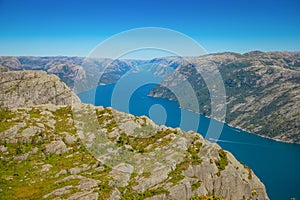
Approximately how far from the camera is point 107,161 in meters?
63.9

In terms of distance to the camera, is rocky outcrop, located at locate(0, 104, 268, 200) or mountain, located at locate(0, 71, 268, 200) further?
rocky outcrop, located at locate(0, 104, 268, 200)

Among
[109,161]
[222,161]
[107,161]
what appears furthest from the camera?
[222,161]

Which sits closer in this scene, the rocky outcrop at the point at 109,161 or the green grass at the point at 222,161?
the rocky outcrop at the point at 109,161

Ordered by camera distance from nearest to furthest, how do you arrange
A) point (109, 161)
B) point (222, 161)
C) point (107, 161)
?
point (109, 161) < point (107, 161) < point (222, 161)

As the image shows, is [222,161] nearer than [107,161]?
No

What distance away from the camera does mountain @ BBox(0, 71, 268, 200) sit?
54.8m

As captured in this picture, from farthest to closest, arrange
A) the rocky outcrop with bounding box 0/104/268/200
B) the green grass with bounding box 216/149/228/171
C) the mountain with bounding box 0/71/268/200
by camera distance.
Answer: the green grass with bounding box 216/149/228/171, the rocky outcrop with bounding box 0/104/268/200, the mountain with bounding box 0/71/268/200

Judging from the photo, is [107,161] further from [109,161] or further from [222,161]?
[222,161]

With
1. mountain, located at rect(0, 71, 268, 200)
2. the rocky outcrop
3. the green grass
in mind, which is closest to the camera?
mountain, located at rect(0, 71, 268, 200)

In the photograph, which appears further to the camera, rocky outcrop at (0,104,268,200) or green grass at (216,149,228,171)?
green grass at (216,149,228,171)

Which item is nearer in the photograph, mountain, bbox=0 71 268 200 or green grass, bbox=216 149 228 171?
mountain, bbox=0 71 268 200

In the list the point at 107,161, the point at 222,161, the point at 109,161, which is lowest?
the point at 222,161

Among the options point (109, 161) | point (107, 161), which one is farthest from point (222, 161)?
point (107, 161)

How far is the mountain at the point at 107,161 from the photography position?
54781mm
